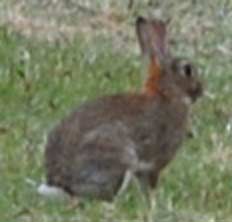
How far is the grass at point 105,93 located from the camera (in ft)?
29.3

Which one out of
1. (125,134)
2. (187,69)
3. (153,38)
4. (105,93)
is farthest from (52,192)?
(105,93)

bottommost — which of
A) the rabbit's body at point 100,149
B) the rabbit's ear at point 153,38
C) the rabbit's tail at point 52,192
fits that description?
the rabbit's tail at point 52,192

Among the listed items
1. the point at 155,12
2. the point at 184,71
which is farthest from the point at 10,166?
the point at 155,12

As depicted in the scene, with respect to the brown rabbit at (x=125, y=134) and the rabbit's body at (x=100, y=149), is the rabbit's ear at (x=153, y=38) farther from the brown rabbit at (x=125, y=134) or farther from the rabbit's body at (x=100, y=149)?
the rabbit's body at (x=100, y=149)

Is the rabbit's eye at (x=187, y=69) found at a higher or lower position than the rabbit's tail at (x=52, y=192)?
higher

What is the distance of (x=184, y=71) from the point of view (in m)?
9.83

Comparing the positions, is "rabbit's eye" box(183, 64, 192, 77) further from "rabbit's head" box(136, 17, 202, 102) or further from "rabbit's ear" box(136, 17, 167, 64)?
"rabbit's ear" box(136, 17, 167, 64)

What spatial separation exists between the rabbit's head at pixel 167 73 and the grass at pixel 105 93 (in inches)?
20.7

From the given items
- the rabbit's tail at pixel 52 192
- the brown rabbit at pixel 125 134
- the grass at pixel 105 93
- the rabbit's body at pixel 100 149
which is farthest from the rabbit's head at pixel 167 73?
the rabbit's tail at pixel 52 192

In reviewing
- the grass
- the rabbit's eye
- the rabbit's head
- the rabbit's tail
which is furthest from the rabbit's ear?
the rabbit's tail

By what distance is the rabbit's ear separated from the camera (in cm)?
989

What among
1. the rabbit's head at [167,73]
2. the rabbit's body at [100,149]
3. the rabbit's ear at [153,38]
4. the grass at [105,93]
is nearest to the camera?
the grass at [105,93]

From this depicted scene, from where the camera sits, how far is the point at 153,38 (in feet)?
32.9

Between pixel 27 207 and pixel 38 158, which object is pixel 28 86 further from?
pixel 27 207
